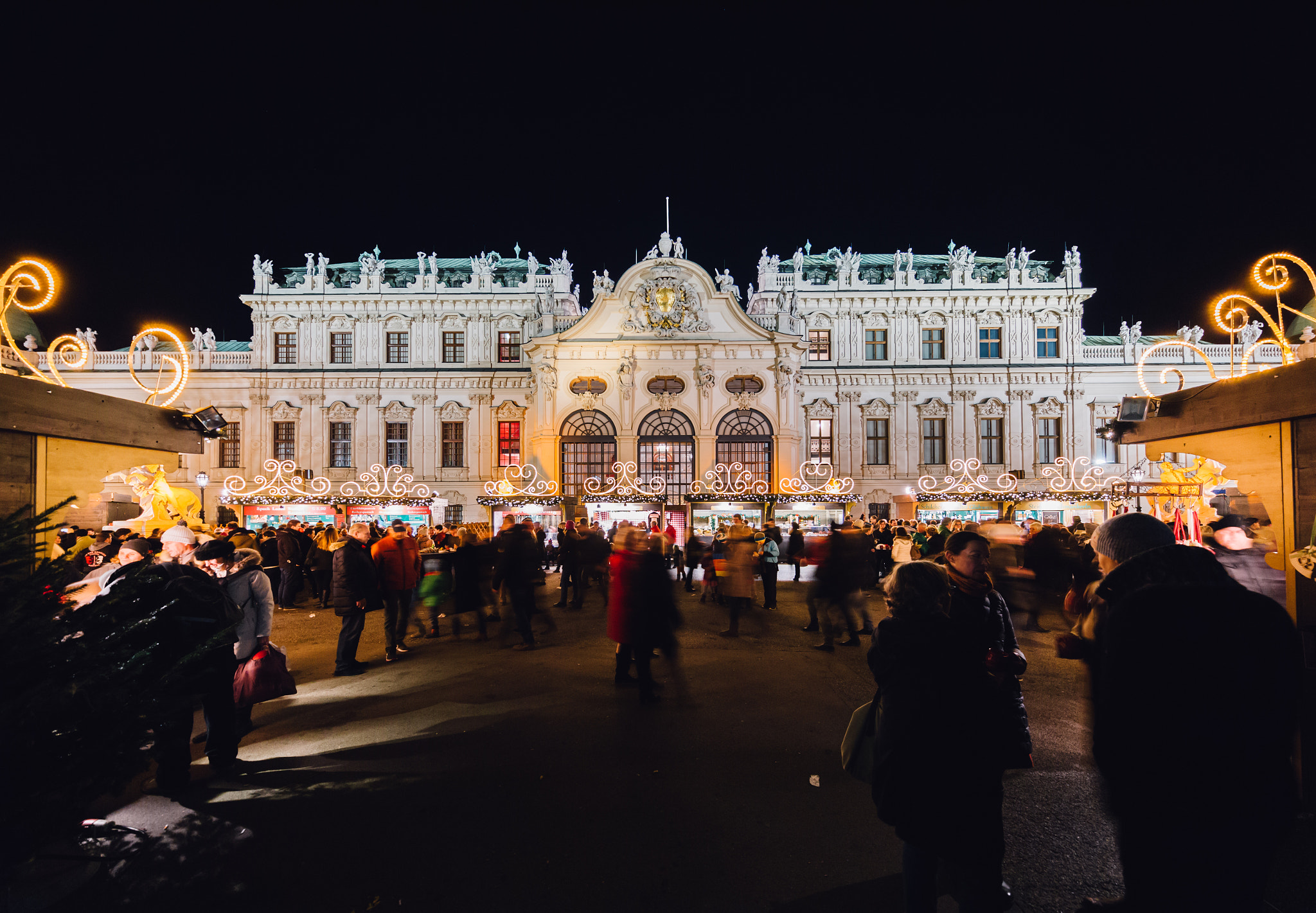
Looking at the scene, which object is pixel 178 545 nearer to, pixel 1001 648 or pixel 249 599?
pixel 249 599

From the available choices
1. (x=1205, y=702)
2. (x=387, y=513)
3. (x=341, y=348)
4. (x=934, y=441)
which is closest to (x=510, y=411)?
(x=387, y=513)

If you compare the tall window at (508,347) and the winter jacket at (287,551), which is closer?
the winter jacket at (287,551)

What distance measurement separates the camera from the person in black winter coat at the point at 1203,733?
2.01 m

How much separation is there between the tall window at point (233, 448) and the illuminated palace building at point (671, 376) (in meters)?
0.07

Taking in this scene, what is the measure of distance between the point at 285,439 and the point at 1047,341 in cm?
3776

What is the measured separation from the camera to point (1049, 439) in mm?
30094

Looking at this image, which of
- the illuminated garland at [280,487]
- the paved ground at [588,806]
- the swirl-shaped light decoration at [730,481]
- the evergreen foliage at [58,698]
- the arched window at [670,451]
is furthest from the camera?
the arched window at [670,451]

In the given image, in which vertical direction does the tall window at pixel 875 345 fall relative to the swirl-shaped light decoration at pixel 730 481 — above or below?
above

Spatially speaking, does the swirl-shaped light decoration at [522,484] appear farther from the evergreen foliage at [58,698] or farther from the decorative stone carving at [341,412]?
the evergreen foliage at [58,698]

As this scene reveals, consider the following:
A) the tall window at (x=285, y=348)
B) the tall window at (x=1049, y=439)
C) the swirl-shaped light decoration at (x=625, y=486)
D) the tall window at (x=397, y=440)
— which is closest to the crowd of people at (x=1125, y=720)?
the swirl-shaped light decoration at (x=625, y=486)

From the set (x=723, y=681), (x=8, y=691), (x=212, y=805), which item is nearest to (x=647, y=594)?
(x=723, y=681)

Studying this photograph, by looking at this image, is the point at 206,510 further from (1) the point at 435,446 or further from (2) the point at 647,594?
(2) the point at 647,594

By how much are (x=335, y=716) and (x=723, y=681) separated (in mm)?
3889

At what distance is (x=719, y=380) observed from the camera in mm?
28359
